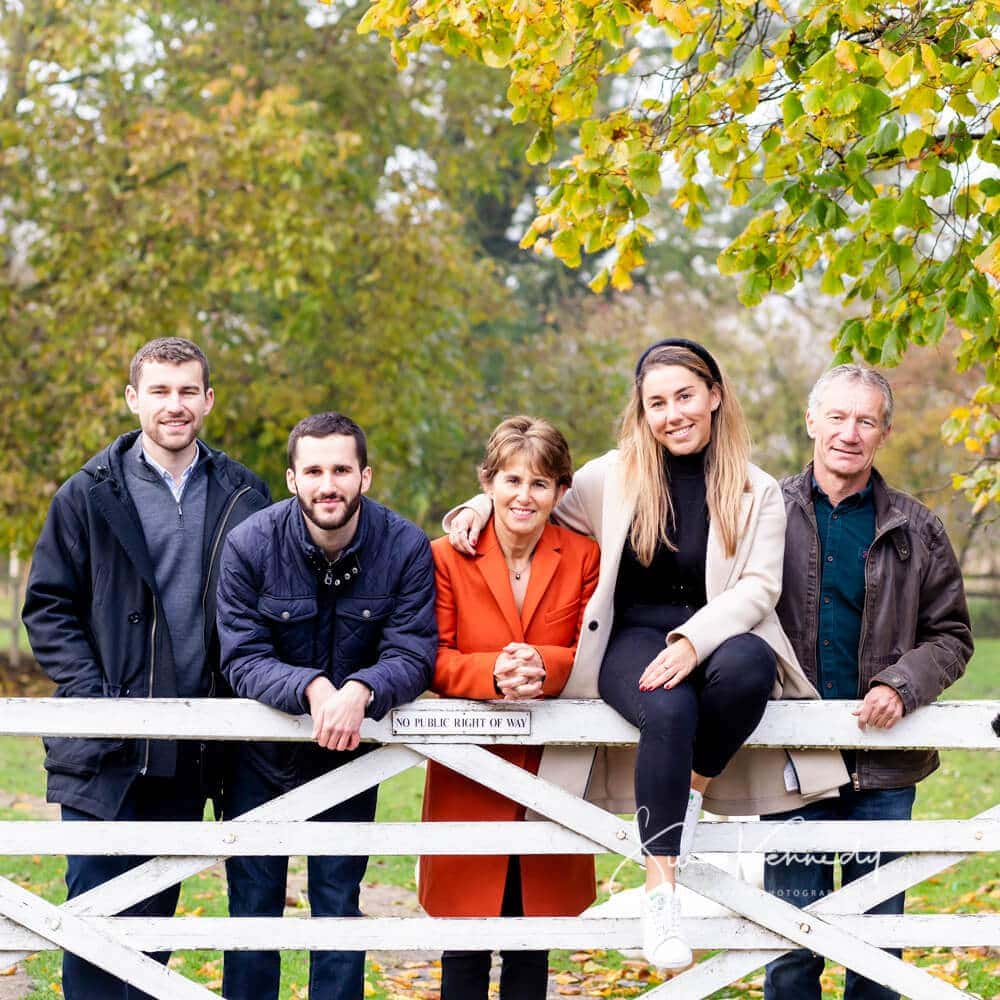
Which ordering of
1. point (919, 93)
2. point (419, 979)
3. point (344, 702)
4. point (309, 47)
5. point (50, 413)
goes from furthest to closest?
point (309, 47), point (50, 413), point (419, 979), point (919, 93), point (344, 702)

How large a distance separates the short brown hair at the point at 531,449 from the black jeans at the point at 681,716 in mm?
593

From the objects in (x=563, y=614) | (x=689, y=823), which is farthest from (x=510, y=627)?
(x=689, y=823)

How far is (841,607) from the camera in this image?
4.36 metres

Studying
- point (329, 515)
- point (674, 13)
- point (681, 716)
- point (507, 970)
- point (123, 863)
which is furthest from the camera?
point (674, 13)

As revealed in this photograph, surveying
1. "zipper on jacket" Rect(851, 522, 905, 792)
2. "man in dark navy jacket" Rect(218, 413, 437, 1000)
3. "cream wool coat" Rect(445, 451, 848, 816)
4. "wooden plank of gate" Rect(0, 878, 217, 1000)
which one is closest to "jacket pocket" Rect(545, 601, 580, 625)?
"cream wool coat" Rect(445, 451, 848, 816)

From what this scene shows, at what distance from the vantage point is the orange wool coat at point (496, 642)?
422 centimetres

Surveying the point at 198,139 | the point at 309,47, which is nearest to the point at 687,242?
the point at 309,47

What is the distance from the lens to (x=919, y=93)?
15.3 ft

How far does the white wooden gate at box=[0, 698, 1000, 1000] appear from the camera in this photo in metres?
4.01

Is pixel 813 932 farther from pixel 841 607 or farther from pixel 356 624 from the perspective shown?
pixel 356 624

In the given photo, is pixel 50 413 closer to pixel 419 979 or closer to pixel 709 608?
pixel 419 979

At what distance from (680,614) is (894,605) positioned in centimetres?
70

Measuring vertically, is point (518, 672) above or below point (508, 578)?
below

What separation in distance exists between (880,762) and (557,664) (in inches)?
42.7
